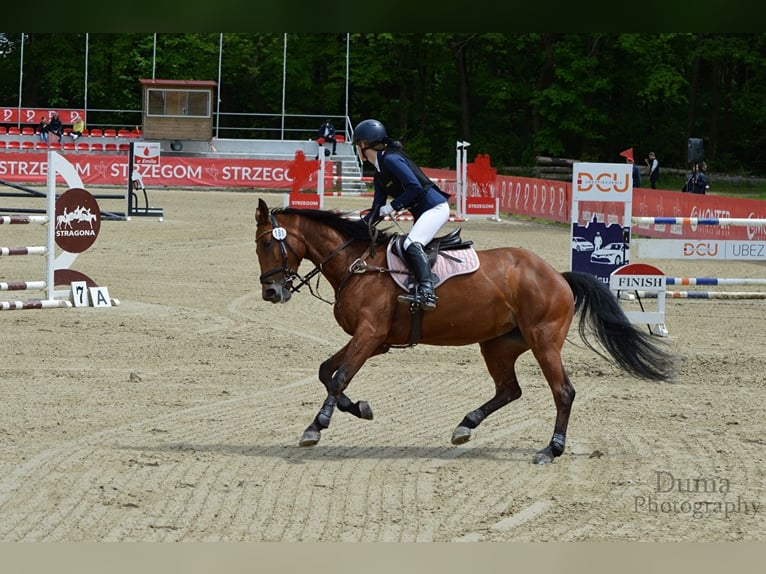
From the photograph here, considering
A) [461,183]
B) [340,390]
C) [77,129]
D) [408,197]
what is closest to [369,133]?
[408,197]

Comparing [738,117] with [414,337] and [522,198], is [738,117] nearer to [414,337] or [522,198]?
[522,198]

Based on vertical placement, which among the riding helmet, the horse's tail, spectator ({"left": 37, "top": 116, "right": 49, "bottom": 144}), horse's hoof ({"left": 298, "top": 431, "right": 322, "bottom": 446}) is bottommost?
horse's hoof ({"left": 298, "top": 431, "right": 322, "bottom": 446})

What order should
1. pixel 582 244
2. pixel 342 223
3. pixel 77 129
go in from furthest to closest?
pixel 77 129, pixel 582 244, pixel 342 223

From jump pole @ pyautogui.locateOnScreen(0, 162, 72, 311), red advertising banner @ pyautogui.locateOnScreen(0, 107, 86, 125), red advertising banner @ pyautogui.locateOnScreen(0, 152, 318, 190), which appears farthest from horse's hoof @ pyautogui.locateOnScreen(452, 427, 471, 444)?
red advertising banner @ pyautogui.locateOnScreen(0, 107, 86, 125)

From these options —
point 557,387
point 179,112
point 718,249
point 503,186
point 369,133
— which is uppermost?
point 179,112

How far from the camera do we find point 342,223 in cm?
796

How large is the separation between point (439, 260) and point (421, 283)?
33 centimetres

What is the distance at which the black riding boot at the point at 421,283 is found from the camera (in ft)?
24.6

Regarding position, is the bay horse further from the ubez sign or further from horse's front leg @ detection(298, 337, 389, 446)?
the ubez sign

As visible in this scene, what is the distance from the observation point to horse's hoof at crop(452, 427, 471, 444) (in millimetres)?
7625

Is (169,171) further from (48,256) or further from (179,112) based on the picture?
(48,256)

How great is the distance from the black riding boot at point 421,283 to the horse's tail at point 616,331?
115 cm

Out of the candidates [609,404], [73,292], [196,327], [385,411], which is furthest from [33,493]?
[73,292]

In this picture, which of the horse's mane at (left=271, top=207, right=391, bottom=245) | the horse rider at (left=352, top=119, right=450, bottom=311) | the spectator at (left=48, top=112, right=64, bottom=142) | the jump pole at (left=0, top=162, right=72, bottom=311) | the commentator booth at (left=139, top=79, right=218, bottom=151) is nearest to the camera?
the horse rider at (left=352, top=119, right=450, bottom=311)
